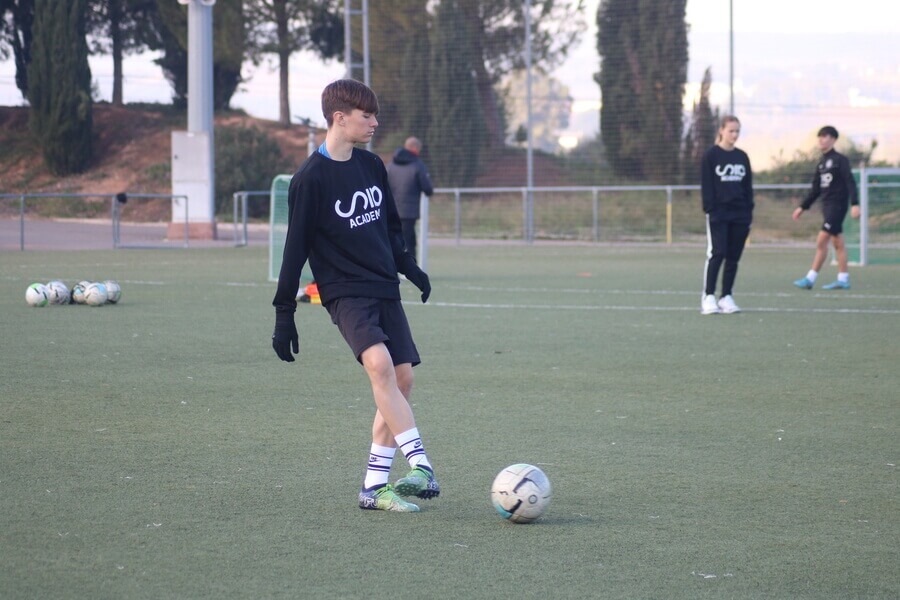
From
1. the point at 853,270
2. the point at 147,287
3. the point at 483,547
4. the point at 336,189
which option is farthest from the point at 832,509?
the point at 853,270

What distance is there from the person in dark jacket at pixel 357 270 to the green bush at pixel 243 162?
4052 centimetres

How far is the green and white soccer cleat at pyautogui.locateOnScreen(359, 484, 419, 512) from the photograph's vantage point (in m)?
4.93

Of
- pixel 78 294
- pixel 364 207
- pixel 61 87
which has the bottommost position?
pixel 78 294

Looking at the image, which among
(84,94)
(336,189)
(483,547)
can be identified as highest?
(84,94)

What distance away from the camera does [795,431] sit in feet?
21.8

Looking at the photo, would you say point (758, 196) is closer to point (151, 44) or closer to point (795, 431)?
point (795, 431)

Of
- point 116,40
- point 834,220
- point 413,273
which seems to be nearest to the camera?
point 413,273

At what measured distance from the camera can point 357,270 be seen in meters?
5.00

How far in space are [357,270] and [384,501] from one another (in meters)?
0.91

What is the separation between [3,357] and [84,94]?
125 feet

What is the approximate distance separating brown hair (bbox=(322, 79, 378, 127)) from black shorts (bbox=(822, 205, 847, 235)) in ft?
39.3

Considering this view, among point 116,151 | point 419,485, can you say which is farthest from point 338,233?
point 116,151

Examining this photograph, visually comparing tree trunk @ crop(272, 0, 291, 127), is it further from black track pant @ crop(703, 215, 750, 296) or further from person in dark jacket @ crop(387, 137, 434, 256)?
black track pant @ crop(703, 215, 750, 296)

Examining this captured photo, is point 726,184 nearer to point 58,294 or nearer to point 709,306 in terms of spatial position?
point 709,306
